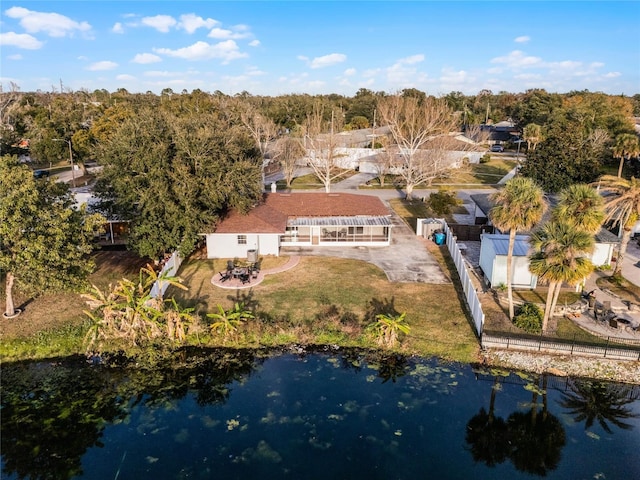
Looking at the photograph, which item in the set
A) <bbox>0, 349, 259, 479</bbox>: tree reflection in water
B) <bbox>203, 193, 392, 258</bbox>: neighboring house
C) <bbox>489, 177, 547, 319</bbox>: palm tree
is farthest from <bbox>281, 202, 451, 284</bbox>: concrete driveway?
<bbox>0, 349, 259, 479</bbox>: tree reflection in water

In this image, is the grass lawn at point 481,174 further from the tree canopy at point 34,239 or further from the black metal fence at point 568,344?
the tree canopy at point 34,239

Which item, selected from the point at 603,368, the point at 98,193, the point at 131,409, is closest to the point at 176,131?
the point at 98,193

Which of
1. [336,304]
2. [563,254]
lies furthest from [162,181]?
[563,254]

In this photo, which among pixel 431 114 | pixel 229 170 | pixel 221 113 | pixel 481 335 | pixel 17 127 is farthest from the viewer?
pixel 17 127

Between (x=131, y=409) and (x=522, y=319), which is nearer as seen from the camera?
(x=131, y=409)

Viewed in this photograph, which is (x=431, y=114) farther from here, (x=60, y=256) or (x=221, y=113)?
(x=60, y=256)

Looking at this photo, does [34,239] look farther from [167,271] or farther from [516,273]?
[516,273]

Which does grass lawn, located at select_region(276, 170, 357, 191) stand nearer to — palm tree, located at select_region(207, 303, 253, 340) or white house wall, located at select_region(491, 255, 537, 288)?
white house wall, located at select_region(491, 255, 537, 288)

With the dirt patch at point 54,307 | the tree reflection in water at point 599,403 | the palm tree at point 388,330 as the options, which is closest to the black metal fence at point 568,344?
the tree reflection in water at point 599,403
